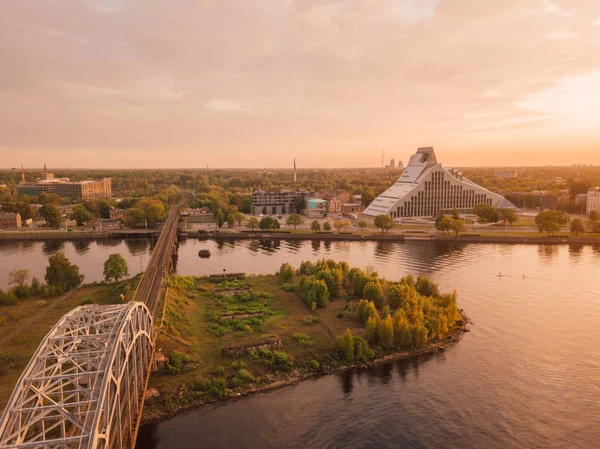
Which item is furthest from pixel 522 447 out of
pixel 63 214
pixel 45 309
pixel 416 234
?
pixel 63 214

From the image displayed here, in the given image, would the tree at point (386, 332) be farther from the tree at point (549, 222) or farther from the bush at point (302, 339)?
the tree at point (549, 222)

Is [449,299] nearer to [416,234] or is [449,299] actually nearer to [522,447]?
[522,447]

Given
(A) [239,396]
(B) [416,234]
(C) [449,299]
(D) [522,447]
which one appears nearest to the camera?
(D) [522,447]

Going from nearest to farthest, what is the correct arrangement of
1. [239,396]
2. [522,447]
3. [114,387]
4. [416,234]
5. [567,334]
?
[114,387], [522,447], [239,396], [567,334], [416,234]

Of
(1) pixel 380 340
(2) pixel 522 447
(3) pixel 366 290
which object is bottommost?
(2) pixel 522 447

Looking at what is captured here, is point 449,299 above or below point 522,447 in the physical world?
above

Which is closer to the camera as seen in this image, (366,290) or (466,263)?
(366,290)

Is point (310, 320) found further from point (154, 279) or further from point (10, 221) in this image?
point (10, 221)
